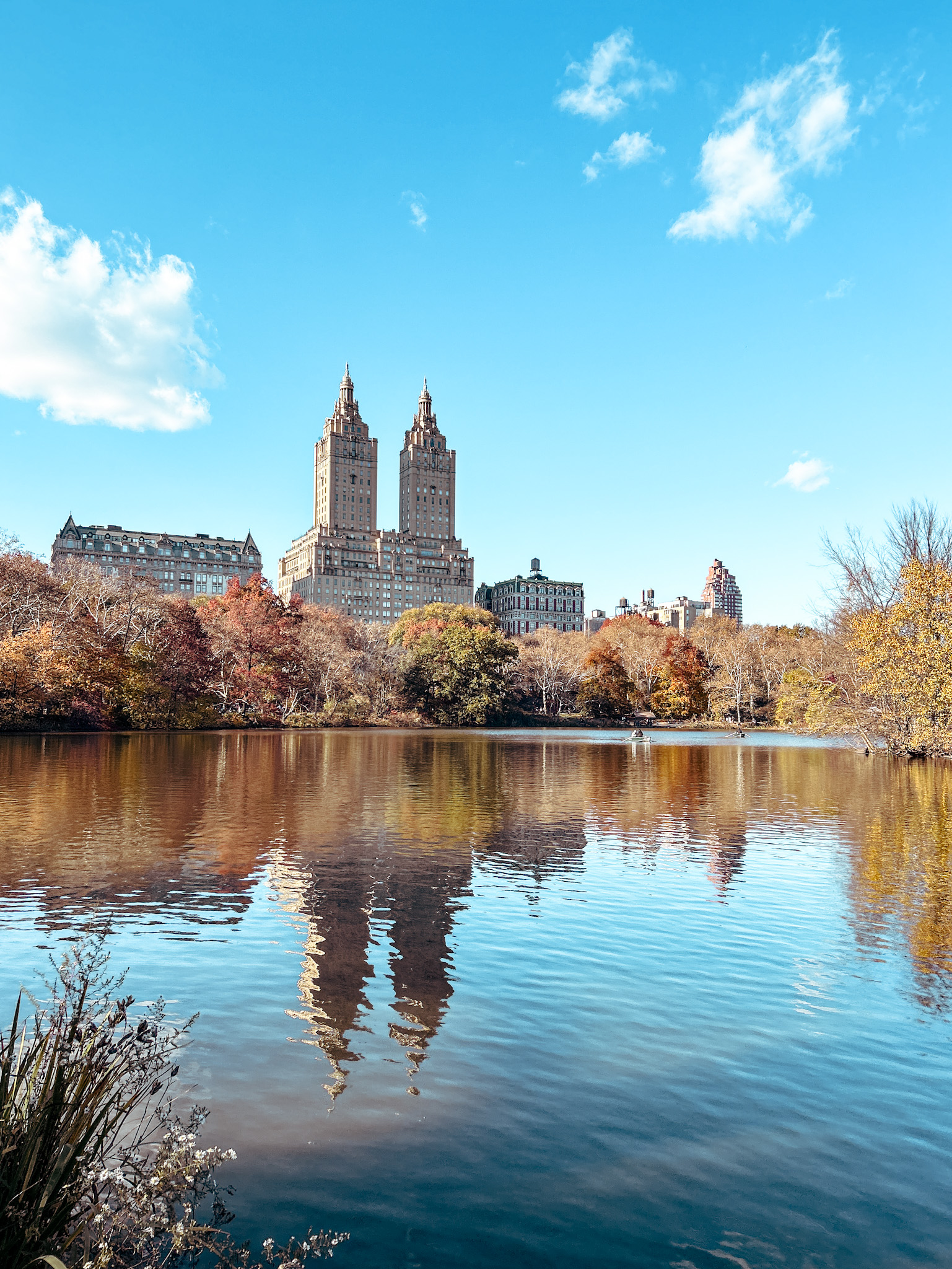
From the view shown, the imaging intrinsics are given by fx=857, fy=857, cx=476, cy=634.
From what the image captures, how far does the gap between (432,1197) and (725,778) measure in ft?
Result: 113

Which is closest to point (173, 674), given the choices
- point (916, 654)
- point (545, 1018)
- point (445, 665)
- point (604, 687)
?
point (445, 665)

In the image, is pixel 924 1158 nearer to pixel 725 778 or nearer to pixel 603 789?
pixel 603 789

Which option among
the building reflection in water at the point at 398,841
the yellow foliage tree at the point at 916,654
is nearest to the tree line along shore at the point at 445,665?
the yellow foliage tree at the point at 916,654

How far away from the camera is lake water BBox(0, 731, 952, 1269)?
232 inches

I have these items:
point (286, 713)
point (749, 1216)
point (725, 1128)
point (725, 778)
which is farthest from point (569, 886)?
point (286, 713)

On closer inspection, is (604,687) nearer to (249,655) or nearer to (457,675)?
(457,675)

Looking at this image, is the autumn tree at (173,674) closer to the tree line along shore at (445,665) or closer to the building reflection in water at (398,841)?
the tree line along shore at (445,665)

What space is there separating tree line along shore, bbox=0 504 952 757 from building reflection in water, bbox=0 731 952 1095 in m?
10.4

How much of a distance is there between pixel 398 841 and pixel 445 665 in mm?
79639

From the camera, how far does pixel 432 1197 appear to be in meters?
6.02

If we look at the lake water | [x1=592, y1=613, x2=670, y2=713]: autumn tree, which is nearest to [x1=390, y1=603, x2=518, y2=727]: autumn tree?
[x1=592, y1=613, x2=670, y2=713]: autumn tree

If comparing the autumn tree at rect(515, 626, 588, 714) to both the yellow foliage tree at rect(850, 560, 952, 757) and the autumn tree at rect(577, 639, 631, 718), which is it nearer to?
the autumn tree at rect(577, 639, 631, 718)

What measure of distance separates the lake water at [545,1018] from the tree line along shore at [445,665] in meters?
30.8

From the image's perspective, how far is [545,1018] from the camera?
30.5ft
